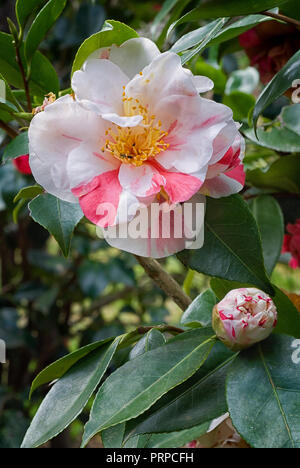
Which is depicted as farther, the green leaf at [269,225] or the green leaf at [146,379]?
the green leaf at [269,225]

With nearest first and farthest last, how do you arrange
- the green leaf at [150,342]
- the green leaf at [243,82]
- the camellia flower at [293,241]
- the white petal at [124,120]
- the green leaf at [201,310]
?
the white petal at [124,120] → the green leaf at [150,342] → the green leaf at [201,310] → the camellia flower at [293,241] → the green leaf at [243,82]

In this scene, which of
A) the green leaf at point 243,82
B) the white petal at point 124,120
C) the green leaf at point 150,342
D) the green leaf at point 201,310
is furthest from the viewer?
the green leaf at point 243,82

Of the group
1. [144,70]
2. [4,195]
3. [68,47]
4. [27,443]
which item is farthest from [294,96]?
[68,47]

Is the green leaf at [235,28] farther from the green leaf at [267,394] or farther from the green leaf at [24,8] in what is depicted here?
the green leaf at [267,394]

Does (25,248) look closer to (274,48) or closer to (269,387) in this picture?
(274,48)

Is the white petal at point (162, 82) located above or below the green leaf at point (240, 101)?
above

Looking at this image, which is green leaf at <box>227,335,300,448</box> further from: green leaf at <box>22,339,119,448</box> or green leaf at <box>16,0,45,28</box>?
green leaf at <box>16,0,45,28</box>

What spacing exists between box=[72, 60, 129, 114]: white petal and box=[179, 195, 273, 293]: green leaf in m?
0.10

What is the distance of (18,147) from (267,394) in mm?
289

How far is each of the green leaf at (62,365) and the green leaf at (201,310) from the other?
0.12 meters

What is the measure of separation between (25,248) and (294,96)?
40.4 inches

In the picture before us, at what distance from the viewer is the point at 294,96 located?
548mm

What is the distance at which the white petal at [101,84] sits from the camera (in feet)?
1.32

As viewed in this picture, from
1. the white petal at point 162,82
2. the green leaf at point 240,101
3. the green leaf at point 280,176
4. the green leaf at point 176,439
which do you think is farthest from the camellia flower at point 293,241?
the white petal at point 162,82
